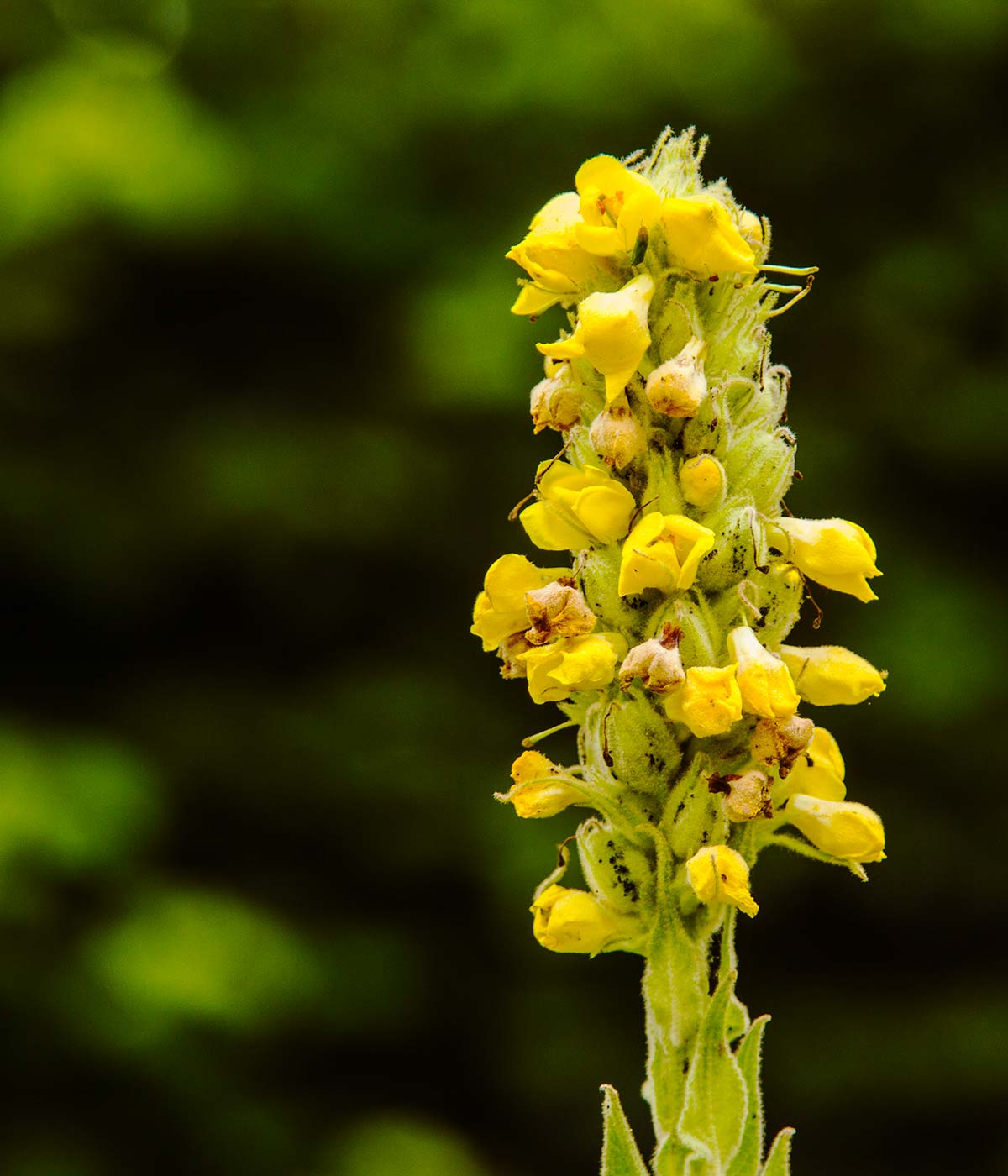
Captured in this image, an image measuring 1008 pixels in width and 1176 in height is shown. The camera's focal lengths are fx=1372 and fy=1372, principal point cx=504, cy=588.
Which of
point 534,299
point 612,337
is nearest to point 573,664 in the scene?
point 612,337

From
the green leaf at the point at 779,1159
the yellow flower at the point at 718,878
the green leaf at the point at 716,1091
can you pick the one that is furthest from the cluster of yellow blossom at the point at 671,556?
the green leaf at the point at 779,1159

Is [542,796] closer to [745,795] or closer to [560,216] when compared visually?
[745,795]

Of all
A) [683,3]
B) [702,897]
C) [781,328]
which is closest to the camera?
[702,897]

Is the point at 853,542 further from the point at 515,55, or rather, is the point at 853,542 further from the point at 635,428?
the point at 515,55

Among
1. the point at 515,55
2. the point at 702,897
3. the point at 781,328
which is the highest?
the point at 515,55

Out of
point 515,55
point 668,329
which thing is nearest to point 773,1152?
point 668,329
